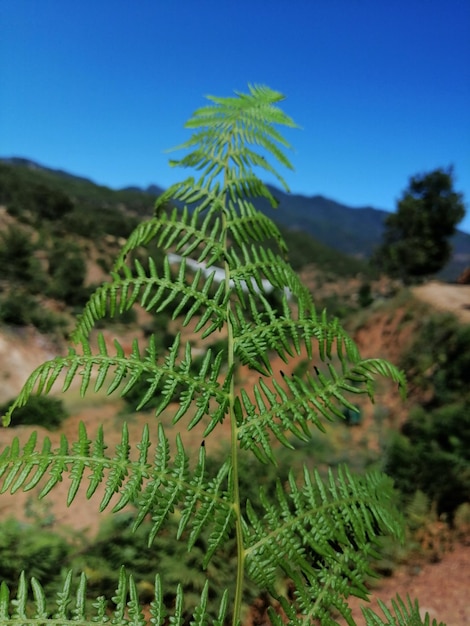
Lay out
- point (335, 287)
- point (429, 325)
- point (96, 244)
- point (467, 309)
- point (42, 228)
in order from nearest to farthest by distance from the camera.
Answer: point (429, 325) → point (467, 309) → point (42, 228) → point (96, 244) → point (335, 287)

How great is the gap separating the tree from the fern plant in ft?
79.5

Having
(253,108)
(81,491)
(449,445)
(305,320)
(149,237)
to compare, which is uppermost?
(253,108)

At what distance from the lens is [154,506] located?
839 millimetres

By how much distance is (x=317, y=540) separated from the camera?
0.92 metres

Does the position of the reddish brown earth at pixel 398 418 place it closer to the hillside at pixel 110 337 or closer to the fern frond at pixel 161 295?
the hillside at pixel 110 337

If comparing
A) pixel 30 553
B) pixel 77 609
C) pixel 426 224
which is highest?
pixel 426 224

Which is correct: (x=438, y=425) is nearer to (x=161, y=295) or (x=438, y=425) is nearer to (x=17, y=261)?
(x=161, y=295)

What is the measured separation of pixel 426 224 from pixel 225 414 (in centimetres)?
2522

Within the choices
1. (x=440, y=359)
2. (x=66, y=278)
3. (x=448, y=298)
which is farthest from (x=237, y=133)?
(x=66, y=278)

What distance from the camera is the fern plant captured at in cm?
81

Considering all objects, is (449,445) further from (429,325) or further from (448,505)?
(429,325)

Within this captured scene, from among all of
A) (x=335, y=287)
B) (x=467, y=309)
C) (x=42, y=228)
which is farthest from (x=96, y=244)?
(x=335, y=287)

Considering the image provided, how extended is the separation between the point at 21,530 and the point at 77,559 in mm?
1105

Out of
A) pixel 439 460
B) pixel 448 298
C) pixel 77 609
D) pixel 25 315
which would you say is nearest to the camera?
pixel 77 609
